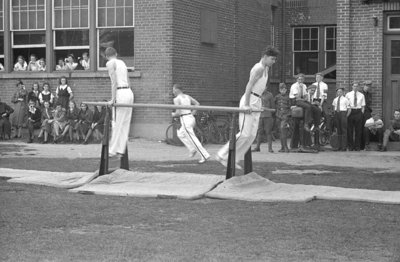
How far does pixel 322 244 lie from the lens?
8445 mm

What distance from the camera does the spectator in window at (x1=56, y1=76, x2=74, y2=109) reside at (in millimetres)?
25188

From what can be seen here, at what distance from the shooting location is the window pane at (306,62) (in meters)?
33.1

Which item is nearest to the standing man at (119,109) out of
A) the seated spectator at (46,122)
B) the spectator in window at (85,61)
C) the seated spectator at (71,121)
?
the seated spectator at (71,121)

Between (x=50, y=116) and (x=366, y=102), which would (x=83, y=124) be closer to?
(x=50, y=116)

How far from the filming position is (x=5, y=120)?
2527 centimetres

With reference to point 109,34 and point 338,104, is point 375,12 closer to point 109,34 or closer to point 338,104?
point 338,104

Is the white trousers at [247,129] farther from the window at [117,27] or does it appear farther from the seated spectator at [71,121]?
the window at [117,27]

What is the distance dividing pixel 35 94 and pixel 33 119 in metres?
1.16

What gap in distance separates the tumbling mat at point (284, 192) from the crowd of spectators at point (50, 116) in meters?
11.6

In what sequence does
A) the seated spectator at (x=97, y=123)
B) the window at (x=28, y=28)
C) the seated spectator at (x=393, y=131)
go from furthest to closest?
the window at (x=28, y=28) < the seated spectator at (x=97, y=123) < the seated spectator at (x=393, y=131)

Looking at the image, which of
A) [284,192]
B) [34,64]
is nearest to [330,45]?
[34,64]

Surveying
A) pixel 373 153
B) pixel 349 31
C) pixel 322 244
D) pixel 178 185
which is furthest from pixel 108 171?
pixel 349 31

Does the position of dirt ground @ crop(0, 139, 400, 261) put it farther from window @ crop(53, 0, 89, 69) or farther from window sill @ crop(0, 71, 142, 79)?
window @ crop(53, 0, 89, 69)

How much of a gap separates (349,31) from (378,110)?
2.18 metres
